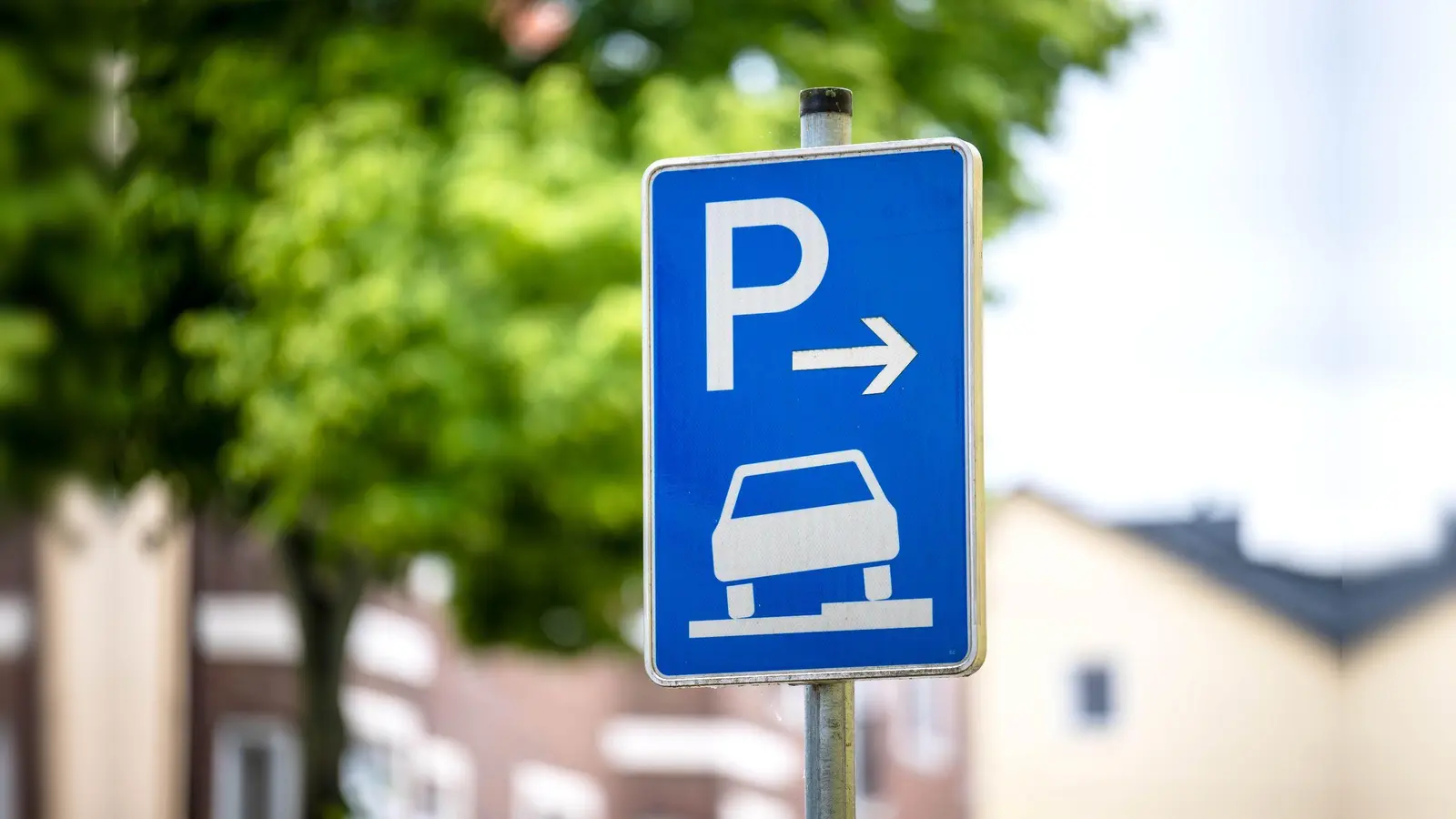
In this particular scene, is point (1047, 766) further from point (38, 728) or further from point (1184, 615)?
point (38, 728)

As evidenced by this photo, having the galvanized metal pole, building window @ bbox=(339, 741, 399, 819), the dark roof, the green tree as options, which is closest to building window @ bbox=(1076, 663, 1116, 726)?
the dark roof

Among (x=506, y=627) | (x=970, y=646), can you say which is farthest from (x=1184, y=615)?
(x=970, y=646)

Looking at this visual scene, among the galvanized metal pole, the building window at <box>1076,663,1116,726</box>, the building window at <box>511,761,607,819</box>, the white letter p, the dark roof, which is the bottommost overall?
the building window at <box>511,761,607,819</box>

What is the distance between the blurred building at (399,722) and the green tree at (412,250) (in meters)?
3.07

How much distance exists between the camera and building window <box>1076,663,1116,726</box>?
476 inches

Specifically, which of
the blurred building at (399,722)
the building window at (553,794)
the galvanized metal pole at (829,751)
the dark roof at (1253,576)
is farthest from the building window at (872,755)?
the galvanized metal pole at (829,751)

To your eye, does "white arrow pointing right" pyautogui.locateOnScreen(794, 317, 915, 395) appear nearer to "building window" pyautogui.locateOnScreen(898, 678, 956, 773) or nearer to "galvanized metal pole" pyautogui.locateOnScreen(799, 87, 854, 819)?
"galvanized metal pole" pyautogui.locateOnScreen(799, 87, 854, 819)

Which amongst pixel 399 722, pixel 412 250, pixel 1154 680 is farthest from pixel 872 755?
pixel 412 250

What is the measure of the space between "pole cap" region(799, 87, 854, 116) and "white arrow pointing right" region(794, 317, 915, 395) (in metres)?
0.32

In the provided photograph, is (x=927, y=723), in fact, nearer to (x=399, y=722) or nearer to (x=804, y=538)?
(x=399, y=722)

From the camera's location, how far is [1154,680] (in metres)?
11.8

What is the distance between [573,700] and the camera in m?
14.0

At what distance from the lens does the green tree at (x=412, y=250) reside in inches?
309

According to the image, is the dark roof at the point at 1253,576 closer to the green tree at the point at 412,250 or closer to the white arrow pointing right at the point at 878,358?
the green tree at the point at 412,250
